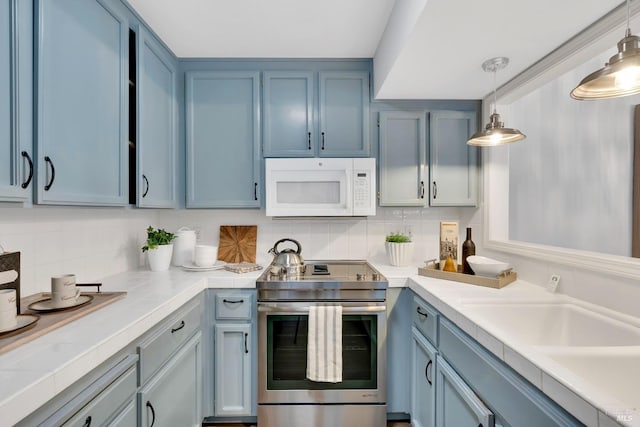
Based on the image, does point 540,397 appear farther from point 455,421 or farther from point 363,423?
point 363,423

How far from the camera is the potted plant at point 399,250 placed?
2.32 metres

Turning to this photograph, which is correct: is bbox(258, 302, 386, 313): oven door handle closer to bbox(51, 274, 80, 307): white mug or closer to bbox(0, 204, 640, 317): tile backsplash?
bbox(0, 204, 640, 317): tile backsplash

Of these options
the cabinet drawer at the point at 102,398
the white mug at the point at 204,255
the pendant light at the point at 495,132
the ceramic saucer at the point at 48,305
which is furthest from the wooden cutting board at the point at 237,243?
the pendant light at the point at 495,132

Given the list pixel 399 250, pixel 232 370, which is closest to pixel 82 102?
pixel 232 370

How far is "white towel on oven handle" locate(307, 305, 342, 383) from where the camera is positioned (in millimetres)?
1856

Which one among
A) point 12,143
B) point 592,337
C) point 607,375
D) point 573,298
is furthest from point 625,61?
point 12,143

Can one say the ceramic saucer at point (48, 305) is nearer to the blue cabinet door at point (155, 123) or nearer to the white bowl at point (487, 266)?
the blue cabinet door at point (155, 123)

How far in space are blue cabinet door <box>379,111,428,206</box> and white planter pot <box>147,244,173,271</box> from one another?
4.83 feet

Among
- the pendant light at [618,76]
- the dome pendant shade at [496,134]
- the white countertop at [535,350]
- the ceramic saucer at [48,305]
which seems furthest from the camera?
the dome pendant shade at [496,134]

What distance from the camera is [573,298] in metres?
1.54

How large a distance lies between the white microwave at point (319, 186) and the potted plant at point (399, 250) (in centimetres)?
29

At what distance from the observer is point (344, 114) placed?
2332 millimetres

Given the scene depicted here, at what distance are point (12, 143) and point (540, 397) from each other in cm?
165

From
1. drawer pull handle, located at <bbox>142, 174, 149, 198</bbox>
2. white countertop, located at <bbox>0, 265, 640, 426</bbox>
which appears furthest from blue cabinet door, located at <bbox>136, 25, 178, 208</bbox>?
white countertop, located at <bbox>0, 265, 640, 426</bbox>
